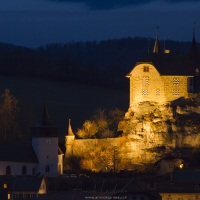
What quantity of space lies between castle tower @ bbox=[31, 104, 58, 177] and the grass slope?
2172 cm

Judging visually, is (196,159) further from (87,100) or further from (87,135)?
(87,100)

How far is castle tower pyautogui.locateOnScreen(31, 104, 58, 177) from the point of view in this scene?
126 meters

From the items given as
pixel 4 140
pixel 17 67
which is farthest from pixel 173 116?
pixel 17 67

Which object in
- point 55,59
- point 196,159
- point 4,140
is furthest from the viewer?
point 55,59

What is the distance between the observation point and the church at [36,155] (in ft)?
410

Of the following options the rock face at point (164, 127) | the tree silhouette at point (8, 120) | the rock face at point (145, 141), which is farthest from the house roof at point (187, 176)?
the tree silhouette at point (8, 120)

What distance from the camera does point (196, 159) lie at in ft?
411

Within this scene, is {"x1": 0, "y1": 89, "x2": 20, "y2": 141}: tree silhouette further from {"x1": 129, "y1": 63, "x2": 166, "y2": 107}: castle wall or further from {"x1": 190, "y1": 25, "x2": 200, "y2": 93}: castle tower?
{"x1": 190, "y1": 25, "x2": 200, "y2": 93}: castle tower

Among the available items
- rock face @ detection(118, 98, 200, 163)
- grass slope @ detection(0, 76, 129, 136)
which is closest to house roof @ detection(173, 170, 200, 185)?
rock face @ detection(118, 98, 200, 163)

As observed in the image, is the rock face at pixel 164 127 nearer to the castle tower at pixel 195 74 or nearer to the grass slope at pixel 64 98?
the castle tower at pixel 195 74

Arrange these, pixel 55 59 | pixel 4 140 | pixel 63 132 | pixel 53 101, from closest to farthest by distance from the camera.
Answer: pixel 4 140 < pixel 63 132 < pixel 53 101 < pixel 55 59

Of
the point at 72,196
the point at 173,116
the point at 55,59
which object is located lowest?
the point at 72,196

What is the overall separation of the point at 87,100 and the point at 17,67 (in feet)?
29.6

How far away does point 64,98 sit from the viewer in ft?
525
